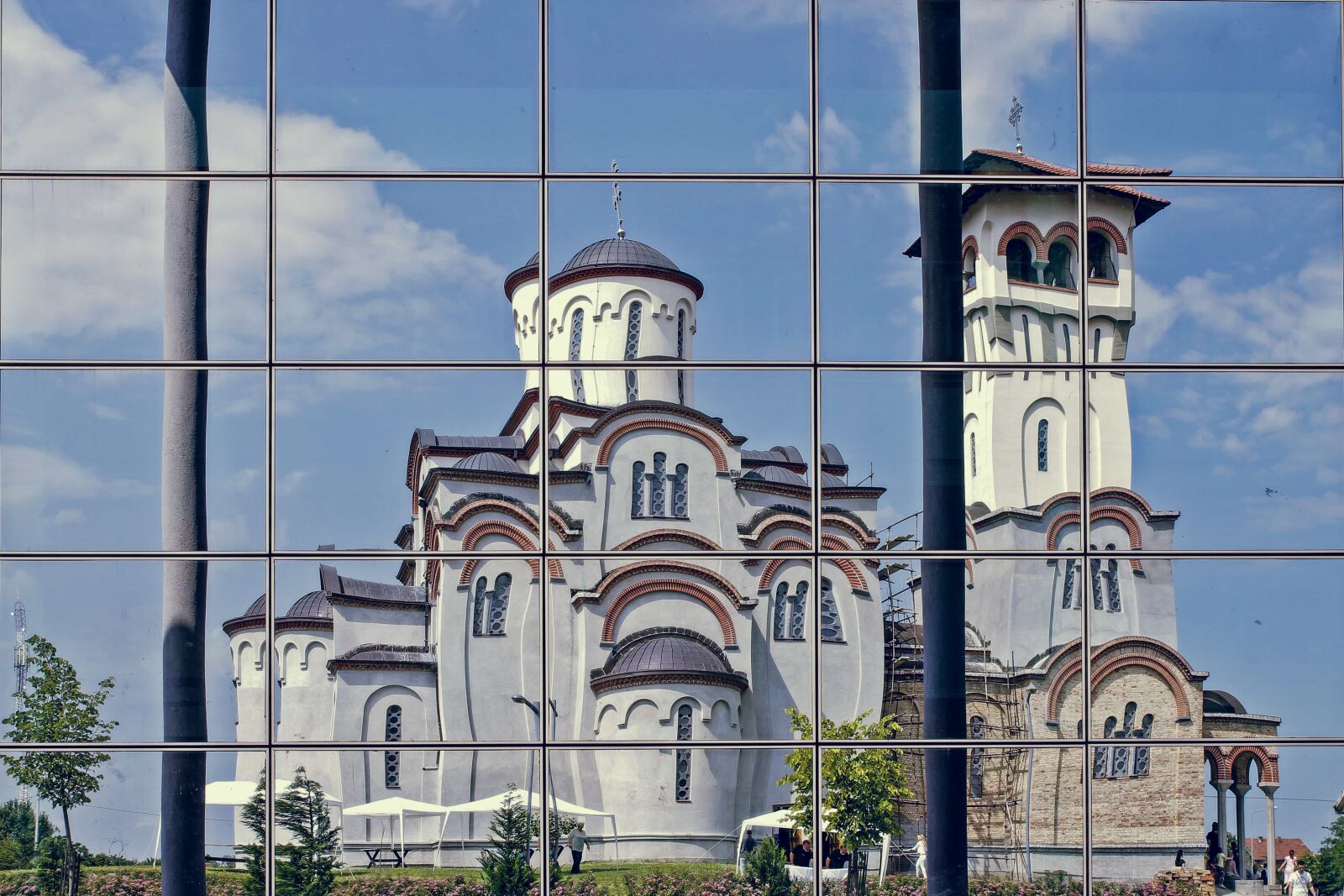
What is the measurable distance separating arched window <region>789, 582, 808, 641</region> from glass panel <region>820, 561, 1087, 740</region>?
0.27m

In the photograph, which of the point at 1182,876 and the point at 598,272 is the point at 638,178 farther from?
the point at 1182,876

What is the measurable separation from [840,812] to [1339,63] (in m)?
9.80

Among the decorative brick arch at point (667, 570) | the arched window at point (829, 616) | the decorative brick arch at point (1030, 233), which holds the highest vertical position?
the decorative brick arch at point (1030, 233)

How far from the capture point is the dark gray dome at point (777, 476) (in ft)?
51.5

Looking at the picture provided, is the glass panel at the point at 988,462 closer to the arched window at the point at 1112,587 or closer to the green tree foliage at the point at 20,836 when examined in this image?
the arched window at the point at 1112,587

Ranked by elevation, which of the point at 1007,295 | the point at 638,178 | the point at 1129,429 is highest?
the point at 638,178

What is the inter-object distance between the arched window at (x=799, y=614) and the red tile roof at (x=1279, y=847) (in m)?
5.23

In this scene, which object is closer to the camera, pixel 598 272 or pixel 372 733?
pixel 372 733

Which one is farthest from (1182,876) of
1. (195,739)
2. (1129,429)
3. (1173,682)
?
(195,739)

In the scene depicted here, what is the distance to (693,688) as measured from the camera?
16000 mm

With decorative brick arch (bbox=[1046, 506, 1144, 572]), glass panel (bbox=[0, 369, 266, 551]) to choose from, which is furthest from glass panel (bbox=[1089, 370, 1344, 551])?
glass panel (bbox=[0, 369, 266, 551])

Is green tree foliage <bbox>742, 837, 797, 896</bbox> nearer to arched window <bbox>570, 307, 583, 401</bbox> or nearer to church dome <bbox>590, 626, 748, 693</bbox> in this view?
church dome <bbox>590, 626, 748, 693</bbox>

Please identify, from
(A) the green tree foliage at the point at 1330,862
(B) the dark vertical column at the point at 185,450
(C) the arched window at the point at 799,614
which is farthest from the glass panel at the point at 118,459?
(A) the green tree foliage at the point at 1330,862

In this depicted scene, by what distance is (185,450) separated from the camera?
51.3 feet
